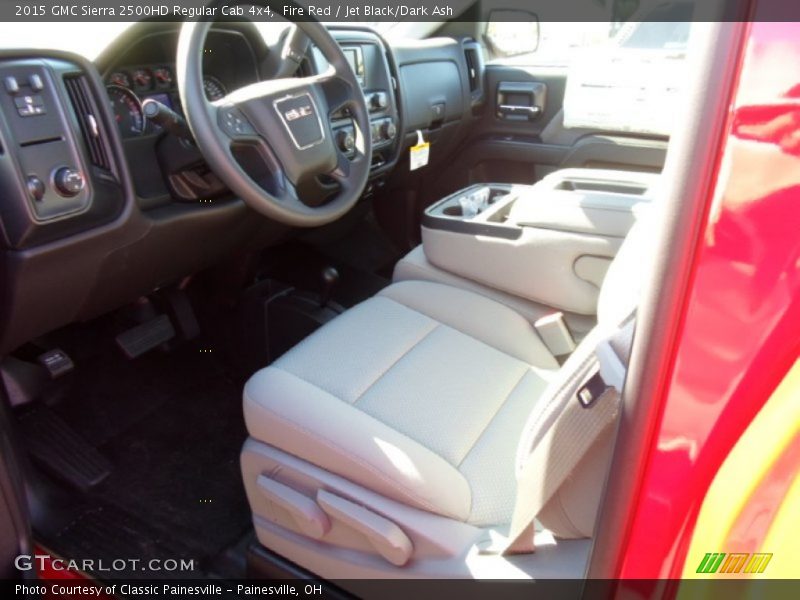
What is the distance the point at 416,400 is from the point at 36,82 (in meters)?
0.77

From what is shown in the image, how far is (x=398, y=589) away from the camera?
3.50ft

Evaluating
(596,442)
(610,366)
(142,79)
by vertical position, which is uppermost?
(142,79)

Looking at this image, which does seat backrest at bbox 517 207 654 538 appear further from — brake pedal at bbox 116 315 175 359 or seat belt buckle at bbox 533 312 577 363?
brake pedal at bbox 116 315 175 359

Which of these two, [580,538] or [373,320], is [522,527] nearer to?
[580,538]

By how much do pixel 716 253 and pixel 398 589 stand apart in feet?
2.33

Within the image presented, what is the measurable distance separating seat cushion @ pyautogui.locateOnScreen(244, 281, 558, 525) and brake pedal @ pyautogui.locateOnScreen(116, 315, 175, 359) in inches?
29.6

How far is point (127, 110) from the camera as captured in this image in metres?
1.44

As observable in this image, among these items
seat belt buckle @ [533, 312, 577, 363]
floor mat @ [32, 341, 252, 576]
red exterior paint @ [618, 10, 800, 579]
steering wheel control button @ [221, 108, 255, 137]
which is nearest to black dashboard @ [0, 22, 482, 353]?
steering wheel control button @ [221, 108, 255, 137]

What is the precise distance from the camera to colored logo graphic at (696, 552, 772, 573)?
70cm

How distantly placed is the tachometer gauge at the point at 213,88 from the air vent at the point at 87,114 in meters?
0.38

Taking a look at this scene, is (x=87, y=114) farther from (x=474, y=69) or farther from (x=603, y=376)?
(x=474, y=69)

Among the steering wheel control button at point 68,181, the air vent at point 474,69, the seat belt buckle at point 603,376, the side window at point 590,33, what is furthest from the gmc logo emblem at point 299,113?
the side window at point 590,33

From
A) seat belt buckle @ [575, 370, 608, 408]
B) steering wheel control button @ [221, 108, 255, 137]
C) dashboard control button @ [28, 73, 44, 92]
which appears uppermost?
dashboard control button @ [28, 73, 44, 92]

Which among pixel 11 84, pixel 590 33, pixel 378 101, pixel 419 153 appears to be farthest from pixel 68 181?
pixel 590 33
